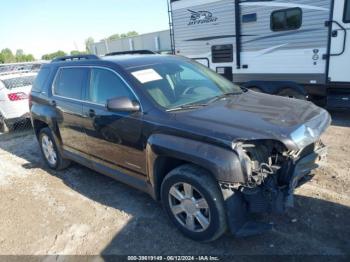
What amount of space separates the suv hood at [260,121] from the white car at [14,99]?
6.61 m

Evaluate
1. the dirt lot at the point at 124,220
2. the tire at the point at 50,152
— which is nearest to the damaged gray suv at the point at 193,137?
the dirt lot at the point at 124,220

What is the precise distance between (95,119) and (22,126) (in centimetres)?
642

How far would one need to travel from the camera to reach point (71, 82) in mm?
4773

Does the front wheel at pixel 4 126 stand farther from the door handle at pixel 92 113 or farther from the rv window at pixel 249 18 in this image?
the rv window at pixel 249 18

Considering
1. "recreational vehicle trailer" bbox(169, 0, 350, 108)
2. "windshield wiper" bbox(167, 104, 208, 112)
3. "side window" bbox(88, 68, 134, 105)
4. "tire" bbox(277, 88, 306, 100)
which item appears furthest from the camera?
"tire" bbox(277, 88, 306, 100)

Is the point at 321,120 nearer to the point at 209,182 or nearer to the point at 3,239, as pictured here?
the point at 209,182

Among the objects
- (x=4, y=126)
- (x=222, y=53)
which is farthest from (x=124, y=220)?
(x=4, y=126)

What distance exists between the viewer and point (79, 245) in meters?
3.57

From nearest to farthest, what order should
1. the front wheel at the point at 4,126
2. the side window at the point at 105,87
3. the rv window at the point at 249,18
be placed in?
the side window at the point at 105,87, the rv window at the point at 249,18, the front wheel at the point at 4,126

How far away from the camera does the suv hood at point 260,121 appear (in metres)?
2.90

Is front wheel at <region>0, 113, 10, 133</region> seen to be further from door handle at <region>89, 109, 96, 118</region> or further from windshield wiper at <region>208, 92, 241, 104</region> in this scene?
windshield wiper at <region>208, 92, 241, 104</region>

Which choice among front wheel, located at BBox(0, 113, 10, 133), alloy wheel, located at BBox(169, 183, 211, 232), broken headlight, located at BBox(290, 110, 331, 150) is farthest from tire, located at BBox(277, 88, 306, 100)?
front wheel, located at BBox(0, 113, 10, 133)

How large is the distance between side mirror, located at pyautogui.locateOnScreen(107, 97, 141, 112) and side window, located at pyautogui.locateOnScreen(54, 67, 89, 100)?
111 centimetres

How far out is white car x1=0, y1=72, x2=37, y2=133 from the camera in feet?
28.0
